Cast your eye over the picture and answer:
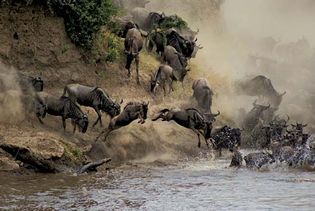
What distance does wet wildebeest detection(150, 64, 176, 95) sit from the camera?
25.6m

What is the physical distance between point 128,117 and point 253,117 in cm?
821

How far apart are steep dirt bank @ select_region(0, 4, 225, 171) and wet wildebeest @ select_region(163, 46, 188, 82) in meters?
1.36

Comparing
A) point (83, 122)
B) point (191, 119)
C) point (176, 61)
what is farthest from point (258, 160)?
point (176, 61)

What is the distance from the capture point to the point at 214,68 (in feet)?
108

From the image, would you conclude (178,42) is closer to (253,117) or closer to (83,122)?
(253,117)

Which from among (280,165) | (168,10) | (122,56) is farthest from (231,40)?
(280,165)

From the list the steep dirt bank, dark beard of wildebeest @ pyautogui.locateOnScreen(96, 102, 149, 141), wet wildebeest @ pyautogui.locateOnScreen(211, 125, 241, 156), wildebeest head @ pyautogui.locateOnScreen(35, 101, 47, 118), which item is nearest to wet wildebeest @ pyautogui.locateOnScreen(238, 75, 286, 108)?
the steep dirt bank

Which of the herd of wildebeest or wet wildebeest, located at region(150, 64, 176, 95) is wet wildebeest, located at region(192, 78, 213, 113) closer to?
the herd of wildebeest

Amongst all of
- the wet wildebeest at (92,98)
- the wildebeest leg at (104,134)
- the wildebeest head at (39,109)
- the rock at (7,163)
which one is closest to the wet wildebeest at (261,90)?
the wet wildebeest at (92,98)

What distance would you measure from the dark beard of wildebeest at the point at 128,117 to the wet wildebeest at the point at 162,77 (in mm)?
5086

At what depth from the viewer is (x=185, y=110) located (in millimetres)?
22047

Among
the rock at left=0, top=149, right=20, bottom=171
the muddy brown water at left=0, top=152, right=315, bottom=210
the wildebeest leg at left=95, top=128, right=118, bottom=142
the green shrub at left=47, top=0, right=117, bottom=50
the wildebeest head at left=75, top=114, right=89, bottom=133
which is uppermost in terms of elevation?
the green shrub at left=47, top=0, right=117, bottom=50

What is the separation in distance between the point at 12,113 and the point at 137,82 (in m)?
7.24

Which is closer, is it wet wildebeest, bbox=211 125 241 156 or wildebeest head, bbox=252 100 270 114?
wet wildebeest, bbox=211 125 241 156
